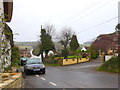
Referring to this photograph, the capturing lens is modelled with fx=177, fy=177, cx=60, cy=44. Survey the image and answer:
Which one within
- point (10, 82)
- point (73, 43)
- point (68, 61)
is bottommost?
point (68, 61)

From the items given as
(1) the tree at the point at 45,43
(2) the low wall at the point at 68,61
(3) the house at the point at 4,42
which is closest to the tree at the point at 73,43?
(1) the tree at the point at 45,43

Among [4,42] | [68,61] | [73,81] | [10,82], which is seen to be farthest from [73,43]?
[10,82]

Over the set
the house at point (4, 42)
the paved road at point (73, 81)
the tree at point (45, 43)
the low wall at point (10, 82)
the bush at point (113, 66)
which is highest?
the tree at point (45, 43)

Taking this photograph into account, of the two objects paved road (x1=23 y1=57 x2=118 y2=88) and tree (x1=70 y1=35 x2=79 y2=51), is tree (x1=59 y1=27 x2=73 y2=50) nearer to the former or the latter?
tree (x1=70 y1=35 x2=79 y2=51)

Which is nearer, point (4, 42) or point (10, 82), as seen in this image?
point (10, 82)

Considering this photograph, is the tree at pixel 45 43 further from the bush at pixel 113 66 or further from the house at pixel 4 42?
the house at pixel 4 42

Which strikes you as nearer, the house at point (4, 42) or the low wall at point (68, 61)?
the house at point (4, 42)

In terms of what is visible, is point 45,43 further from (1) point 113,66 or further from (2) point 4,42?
(2) point 4,42

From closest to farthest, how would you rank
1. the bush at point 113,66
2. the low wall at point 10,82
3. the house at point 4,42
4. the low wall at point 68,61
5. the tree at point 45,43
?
the low wall at point 10,82 → the house at point 4,42 → the bush at point 113,66 → the low wall at point 68,61 → the tree at point 45,43

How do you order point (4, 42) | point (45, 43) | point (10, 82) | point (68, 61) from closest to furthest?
point (10, 82) < point (4, 42) < point (68, 61) < point (45, 43)

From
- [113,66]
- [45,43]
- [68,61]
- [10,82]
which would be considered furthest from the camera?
[45,43]

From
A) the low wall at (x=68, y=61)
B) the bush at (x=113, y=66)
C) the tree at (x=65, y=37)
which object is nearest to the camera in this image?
the bush at (x=113, y=66)

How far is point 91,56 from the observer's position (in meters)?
38.9

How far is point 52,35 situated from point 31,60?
2681 cm
